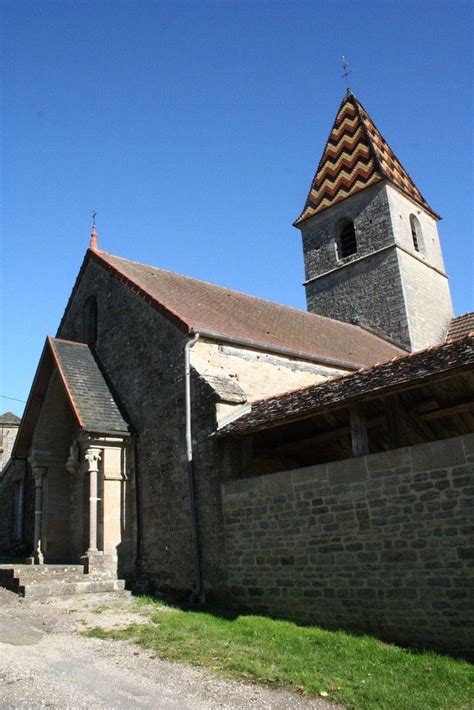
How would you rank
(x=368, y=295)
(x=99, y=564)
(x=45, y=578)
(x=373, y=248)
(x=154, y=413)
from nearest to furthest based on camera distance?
(x=45, y=578) < (x=99, y=564) < (x=154, y=413) < (x=368, y=295) < (x=373, y=248)

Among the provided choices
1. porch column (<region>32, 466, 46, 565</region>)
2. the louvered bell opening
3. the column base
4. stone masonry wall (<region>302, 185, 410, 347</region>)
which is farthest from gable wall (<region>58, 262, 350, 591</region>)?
the louvered bell opening

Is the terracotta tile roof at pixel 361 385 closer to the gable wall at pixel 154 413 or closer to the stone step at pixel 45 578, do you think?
the gable wall at pixel 154 413

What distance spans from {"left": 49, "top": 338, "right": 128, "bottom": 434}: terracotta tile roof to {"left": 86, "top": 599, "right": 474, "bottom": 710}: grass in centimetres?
430

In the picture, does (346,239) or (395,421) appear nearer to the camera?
(395,421)

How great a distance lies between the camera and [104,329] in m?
13.4

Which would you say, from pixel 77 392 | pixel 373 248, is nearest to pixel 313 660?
pixel 77 392

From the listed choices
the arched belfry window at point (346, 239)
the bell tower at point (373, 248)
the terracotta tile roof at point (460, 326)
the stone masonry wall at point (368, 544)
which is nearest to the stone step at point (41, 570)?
the stone masonry wall at point (368, 544)

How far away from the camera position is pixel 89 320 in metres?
14.5

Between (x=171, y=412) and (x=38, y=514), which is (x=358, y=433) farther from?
(x=38, y=514)

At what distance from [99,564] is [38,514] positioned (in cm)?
268

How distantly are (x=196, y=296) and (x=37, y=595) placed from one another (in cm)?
693

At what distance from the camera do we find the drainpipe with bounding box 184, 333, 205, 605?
368 inches

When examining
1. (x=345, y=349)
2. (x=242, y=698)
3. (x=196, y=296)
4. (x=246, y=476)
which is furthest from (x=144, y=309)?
(x=242, y=698)

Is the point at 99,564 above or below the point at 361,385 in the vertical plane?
below
